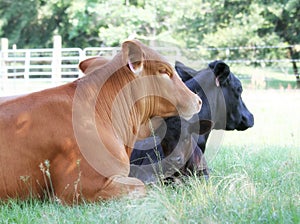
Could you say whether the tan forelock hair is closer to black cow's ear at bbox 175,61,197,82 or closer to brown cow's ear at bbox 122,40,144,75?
brown cow's ear at bbox 122,40,144,75

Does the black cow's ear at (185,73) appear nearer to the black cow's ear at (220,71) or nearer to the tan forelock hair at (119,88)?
the black cow's ear at (220,71)

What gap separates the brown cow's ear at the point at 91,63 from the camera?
5.14m

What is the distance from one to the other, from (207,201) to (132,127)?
1216 millimetres

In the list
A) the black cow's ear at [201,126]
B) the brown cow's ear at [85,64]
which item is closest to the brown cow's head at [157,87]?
the brown cow's ear at [85,64]

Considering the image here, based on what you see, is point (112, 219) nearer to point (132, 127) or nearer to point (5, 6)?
point (132, 127)

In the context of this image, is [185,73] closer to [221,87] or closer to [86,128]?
[221,87]

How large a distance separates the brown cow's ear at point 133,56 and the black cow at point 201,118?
2.60 feet

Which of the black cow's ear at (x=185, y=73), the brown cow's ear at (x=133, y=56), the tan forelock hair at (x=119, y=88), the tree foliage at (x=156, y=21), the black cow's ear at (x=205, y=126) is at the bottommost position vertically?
the tree foliage at (x=156, y=21)

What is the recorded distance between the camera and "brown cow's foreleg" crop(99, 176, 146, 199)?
4.29 m

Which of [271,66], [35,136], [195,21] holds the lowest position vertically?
[271,66]

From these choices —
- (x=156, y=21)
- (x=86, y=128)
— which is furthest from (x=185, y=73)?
(x=156, y=21)

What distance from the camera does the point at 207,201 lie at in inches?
152

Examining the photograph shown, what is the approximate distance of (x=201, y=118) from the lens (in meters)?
5.80

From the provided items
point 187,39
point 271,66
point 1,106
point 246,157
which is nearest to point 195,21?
point 187,39
